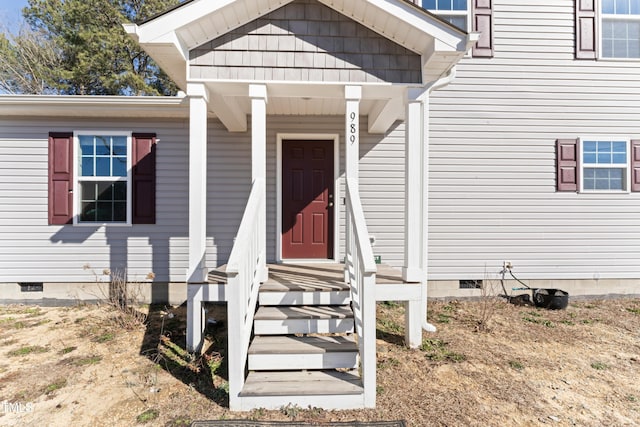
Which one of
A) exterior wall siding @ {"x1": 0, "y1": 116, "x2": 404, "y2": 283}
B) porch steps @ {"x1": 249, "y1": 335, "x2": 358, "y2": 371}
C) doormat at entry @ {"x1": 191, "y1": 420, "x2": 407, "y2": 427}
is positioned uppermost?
exterior wall siding @ {"x1": 0, "y1": 116, "x2": 404, "y2": 283}

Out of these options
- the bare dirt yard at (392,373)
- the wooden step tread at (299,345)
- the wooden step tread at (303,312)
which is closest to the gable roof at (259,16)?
the wooden step tread at (303,312)

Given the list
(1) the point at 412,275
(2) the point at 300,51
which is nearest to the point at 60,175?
(2) the point at 300,51

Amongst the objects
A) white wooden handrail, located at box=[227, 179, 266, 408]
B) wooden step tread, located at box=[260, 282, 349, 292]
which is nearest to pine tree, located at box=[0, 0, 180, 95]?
wooden step tread, located at box=[260, 282, 349, 292]

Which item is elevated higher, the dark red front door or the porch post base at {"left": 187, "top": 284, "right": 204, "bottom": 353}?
the dark red front door

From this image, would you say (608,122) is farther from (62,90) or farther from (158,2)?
(62,90)

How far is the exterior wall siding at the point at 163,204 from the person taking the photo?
456cm

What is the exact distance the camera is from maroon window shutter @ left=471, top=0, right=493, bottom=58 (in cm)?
477

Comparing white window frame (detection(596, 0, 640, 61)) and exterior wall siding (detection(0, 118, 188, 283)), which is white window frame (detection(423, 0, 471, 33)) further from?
exterior wall siding (detection(0, 118, 188, 283))

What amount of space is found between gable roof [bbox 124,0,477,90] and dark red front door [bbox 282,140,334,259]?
6.31 feet

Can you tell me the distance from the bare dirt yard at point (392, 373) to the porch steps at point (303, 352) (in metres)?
0.12

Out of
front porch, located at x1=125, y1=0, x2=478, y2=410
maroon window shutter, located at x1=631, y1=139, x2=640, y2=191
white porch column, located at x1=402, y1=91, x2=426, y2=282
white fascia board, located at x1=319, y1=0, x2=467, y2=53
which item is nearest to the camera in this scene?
front porch, located at x1=125, y1=0, x2=478, y2=410

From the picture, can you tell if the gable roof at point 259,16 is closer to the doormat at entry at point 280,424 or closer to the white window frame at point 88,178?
the white window frame at point 88,178

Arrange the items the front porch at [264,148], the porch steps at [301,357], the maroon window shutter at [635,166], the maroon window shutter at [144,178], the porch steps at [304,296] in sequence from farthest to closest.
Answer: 1. the maroon window shutter at [635,166]
2. the maroon window shutter at [144,178]
3. the porch steps at [304,296]
4. the porch steps at [301,357]
5. the front porch at [264,148]

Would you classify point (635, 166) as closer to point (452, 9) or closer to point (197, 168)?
point (452, 9)
